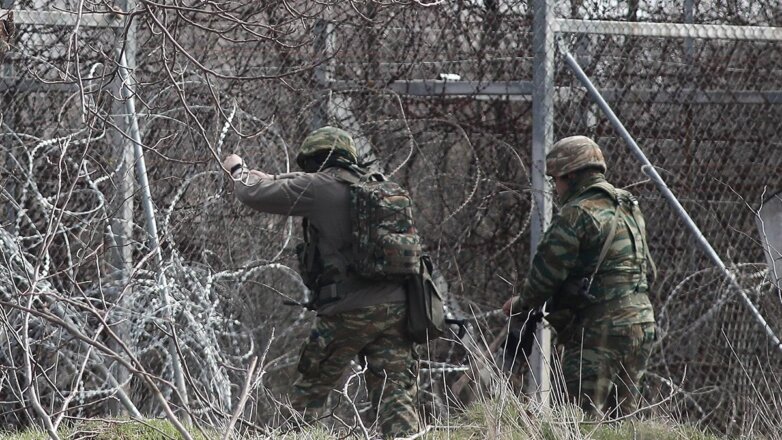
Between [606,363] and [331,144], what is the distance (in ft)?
4.95

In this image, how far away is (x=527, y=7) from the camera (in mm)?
6289

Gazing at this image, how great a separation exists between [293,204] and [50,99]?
155cm

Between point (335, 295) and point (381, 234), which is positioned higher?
point (381, 234)

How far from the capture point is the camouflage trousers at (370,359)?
506 cm

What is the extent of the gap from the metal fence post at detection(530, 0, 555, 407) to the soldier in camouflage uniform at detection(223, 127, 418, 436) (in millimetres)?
917

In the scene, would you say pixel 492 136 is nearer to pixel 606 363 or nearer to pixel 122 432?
pixel 606 363

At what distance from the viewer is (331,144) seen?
16.8ft

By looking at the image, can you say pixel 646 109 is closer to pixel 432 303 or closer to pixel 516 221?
pixel 516 221

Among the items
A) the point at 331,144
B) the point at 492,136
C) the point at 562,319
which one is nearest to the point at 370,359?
the point at 562,319

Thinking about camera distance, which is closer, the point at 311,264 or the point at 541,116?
the point at 311,264

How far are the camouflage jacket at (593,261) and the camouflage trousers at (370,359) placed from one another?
60 cm

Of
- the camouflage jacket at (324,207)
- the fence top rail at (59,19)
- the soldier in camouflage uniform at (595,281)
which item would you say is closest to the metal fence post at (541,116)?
the soldier in camouflage uniform at (595,281)

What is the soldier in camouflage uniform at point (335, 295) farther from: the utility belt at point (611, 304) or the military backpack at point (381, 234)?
the utility belt at point (611, 304)

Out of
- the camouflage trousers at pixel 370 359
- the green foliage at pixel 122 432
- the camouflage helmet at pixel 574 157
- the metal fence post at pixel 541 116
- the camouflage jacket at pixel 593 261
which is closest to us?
the green foliage at pixel 122 432
